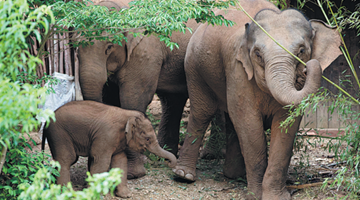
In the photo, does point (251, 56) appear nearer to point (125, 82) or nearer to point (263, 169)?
point (263, 169)

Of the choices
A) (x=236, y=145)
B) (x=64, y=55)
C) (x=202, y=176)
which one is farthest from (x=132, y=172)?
(x=64, y=55)

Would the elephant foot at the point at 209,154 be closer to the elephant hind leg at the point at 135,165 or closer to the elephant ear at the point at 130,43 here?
the elephant hind leg at the point at 135,165

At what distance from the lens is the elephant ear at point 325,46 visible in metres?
4.24

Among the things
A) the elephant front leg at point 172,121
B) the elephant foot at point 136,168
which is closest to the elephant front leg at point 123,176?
the elephant foot at point 136,168

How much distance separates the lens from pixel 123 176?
4.49 metres

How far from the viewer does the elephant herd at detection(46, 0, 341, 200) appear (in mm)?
4008

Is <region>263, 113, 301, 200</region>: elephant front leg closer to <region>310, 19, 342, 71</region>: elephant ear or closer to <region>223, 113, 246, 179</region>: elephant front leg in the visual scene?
<region>310, 19, 342, 71</region>: elephant ear

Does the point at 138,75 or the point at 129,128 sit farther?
the point at 138,75

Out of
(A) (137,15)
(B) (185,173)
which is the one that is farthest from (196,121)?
(A) (137,15)

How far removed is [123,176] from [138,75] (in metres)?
1.47

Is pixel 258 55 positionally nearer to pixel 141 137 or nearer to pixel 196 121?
pixel 141 137

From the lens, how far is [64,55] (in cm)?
695

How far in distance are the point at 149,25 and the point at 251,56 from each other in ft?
3.65

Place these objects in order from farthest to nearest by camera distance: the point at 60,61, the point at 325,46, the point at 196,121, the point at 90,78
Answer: the point at 60,61 → the point at 196,121 → the point at 90,78 → the point at 325,46
